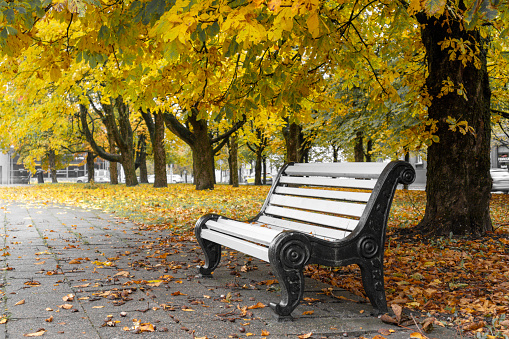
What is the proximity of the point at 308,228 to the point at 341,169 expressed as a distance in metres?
0.61

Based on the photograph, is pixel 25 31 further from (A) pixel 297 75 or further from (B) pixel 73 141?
(B) pixel 73 141

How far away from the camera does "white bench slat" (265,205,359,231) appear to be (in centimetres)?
364

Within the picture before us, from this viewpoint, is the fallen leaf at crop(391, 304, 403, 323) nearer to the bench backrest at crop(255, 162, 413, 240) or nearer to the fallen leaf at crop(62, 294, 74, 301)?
the bench backrest at crop(255, 162, 413, 240)

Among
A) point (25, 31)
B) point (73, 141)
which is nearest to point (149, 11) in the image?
point (25, 31)

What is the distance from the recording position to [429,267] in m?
4.95

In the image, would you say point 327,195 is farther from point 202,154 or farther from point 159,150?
point 159,150

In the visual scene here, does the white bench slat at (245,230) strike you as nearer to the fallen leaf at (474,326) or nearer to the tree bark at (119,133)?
the fallen leaf at (474,326)

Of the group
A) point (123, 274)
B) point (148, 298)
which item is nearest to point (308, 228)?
point (148, 298)

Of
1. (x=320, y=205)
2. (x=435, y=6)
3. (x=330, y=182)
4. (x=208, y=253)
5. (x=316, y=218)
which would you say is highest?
(x=435, y=6)

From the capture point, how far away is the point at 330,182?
4.05m

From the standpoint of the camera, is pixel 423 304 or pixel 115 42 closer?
pixel 423 304

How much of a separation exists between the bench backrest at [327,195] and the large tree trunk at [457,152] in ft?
8.84

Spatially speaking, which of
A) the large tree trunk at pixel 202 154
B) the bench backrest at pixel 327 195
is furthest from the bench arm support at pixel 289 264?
the large tree trunk at pixel 202 154

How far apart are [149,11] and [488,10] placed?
2506 mm
